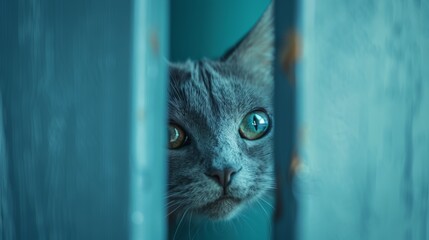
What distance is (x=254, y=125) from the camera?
0.90 m

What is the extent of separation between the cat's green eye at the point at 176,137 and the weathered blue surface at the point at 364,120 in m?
0.55

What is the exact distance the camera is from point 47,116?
0.37 metres

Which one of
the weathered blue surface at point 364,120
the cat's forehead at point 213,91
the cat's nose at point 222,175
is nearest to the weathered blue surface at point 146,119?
the weathered blue surface at point 364,120

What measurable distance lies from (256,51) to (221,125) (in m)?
0.27

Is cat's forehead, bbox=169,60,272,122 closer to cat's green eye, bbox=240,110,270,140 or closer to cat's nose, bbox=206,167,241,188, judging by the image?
A: cat's green eye, bbox=240,110,270,140

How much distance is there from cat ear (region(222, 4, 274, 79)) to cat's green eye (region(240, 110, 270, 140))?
13cm

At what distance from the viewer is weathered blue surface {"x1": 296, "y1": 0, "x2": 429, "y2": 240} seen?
0.34 metres

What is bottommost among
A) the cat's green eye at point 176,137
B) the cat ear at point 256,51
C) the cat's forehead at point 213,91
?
the cat's green eye at point 176,137

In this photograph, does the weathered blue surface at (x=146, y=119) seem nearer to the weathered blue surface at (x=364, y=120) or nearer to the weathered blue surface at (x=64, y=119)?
the weathered blue surface at (x=64, y=119)

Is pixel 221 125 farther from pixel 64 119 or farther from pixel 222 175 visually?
pixel 64 119

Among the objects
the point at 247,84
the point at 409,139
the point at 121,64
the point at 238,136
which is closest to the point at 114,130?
the point at 121,64

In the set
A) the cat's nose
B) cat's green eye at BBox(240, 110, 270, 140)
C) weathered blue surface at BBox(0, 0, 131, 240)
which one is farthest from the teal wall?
weathered blue surface at BBox(0, 0, 131, 240)

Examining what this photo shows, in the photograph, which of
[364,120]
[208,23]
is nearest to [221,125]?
[208,23]

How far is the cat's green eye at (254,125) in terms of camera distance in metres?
0.89
